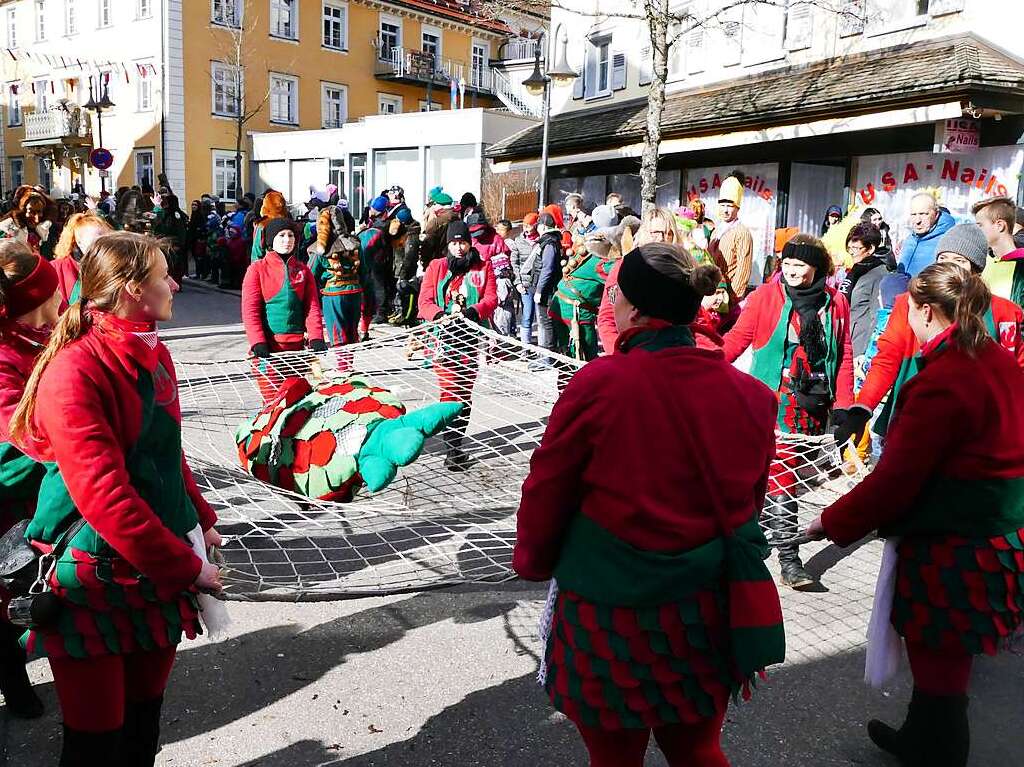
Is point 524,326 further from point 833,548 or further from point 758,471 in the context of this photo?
point 758,471

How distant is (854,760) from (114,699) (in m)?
2.11

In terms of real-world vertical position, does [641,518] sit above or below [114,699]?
above

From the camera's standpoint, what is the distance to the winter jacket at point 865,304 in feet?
20.2

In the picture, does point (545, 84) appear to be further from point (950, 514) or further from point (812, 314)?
point (950, 514)

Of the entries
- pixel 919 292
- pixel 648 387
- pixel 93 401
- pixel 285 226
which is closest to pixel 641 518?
pixel 648 387

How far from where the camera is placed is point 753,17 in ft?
51.0

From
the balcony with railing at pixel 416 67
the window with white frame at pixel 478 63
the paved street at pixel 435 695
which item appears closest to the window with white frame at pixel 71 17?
the balcony with railing at pixel 416 67

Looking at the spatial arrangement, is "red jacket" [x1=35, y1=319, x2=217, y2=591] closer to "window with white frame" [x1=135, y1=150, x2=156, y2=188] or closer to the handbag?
the handbag

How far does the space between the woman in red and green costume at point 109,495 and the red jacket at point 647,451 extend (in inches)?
33.6

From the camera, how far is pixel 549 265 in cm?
975

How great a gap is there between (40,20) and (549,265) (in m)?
33.2

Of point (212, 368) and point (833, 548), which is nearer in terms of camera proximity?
point (833, 548)

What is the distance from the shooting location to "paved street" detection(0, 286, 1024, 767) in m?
2.81

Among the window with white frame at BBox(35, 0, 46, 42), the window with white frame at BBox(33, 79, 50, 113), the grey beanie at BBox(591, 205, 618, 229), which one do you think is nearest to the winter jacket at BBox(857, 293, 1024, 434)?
the grey beanie at BBox(591, 205, 618, 229)
